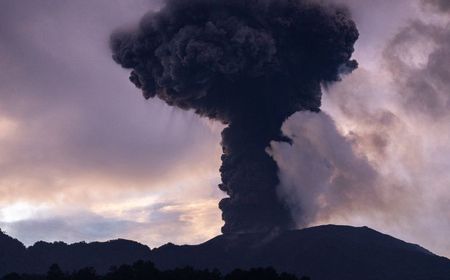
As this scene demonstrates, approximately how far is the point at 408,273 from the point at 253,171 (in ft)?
107

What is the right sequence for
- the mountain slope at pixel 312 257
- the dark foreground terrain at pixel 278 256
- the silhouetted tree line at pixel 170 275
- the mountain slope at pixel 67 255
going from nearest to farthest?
the silhouetted tree line at pixel 170 275
the mountain slope at pixel 312 257
the dark foreground terrain at pixel 278 256
the mountain slope at pixel 67 255

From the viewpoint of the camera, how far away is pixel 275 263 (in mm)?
128000

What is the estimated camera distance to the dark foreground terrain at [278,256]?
409ft

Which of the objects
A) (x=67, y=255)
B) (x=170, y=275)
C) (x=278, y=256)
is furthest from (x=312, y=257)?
(x=170, y=275)

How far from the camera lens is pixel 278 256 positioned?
421 feet

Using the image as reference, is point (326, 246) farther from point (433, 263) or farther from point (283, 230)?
point (433, 263)

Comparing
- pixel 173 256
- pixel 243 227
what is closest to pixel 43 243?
pixel 173 256

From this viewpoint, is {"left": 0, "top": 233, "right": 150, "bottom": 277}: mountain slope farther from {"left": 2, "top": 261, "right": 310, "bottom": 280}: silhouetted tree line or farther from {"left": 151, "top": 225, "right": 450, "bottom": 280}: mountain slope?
{"left": 2, "top": 261, "right": 310, "bottom": 280}: silhouetted tree line

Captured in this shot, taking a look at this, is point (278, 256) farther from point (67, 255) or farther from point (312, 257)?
point (67, 255)

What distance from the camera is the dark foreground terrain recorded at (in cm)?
12469

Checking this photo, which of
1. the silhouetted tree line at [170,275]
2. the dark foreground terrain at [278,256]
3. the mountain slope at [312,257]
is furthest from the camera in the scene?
the dark foreground terrain at [278,256]

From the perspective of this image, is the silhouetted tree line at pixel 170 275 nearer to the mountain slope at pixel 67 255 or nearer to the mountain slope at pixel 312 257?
the mountain slope at pixel 312 257

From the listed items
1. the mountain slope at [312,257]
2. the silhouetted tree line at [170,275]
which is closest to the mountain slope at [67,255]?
the mountain slope at [312,257]

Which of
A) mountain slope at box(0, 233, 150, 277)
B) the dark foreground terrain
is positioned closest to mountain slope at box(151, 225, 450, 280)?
the dark foreground terrain
